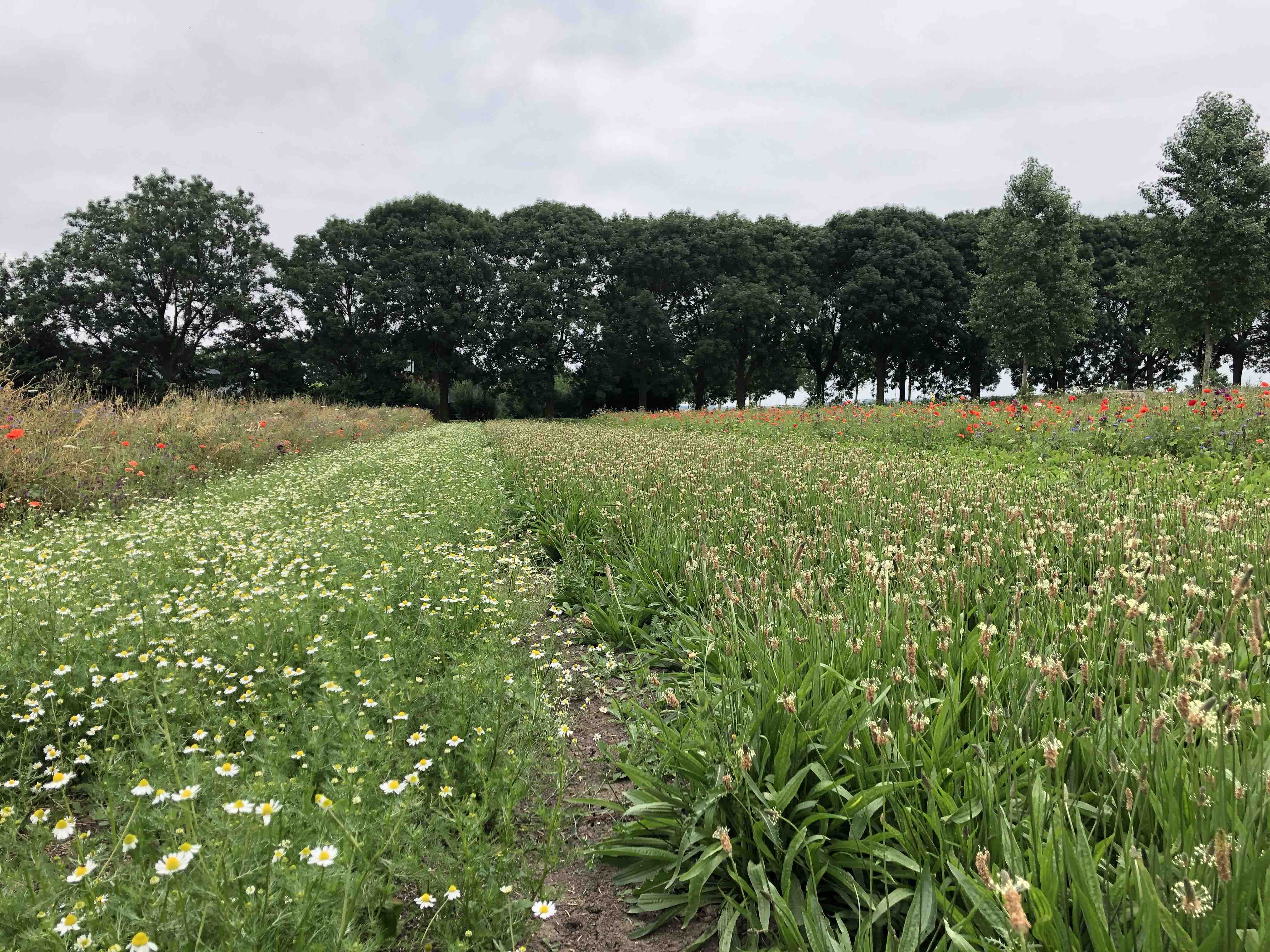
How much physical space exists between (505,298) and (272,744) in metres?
40.7

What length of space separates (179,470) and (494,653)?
8974 mm

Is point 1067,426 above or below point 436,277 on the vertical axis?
below

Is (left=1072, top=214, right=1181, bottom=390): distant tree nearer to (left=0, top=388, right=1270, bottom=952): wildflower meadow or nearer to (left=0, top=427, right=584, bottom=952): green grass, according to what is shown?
(left=0, top=388, right=1270, bottom=952): wildflower meadow

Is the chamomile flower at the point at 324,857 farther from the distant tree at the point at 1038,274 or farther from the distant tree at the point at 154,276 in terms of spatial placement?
the distant tree at the point at 154,276

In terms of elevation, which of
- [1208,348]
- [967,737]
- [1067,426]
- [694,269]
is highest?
[694,269]

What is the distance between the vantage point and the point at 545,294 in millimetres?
38688

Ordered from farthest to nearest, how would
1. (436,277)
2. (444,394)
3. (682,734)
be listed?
(444,394) < (436,277) < (682,734)

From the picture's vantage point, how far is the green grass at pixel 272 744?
5.53 ft

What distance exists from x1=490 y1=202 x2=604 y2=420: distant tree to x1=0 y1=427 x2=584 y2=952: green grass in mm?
35583

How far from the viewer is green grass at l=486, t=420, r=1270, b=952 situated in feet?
4.85

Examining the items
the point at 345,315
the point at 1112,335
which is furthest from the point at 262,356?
the point at 1112,335

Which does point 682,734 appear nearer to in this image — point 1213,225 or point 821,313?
point 1213,225

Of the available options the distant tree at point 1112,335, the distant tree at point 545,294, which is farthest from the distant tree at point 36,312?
the distant tree at point 1112,335

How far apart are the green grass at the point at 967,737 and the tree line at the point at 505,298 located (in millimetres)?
35430
